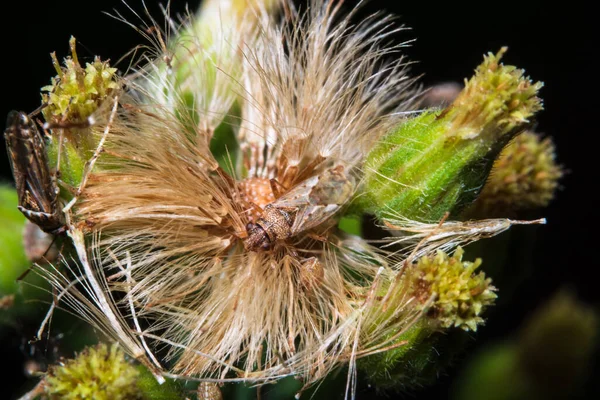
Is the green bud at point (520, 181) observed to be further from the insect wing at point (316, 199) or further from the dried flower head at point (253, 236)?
the insect wing at point (316, 199)

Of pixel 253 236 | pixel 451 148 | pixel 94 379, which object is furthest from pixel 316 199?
pixel 94 379

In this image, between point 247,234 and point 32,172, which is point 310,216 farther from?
point 32,172

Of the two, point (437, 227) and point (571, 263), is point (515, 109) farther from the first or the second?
point (571, 263)

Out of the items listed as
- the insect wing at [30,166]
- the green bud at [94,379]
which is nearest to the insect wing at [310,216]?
the green bud at [94,379]

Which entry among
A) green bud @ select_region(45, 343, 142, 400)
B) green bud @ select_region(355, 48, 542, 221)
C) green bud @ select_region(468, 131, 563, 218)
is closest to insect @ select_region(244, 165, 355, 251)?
green bud @ select_region(355, 48, 542, 221)

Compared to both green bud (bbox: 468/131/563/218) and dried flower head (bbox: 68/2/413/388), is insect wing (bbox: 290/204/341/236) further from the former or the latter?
green bud (bbox: 468/131/563/218)

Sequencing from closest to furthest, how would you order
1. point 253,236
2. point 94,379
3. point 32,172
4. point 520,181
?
point 94,379
point 32,172
point 253,236
point 520,181

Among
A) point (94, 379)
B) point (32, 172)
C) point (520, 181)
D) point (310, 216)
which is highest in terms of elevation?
point (32, 172)
